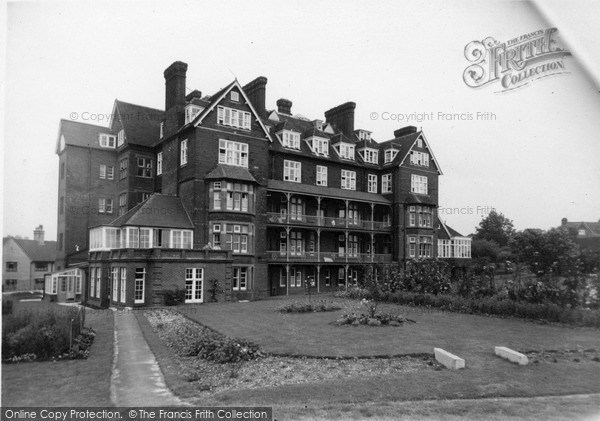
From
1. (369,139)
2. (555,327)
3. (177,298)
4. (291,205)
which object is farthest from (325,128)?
(555,327)

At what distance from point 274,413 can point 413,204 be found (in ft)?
111

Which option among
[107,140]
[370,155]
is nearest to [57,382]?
[107,140]

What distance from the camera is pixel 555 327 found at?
55.2 feet

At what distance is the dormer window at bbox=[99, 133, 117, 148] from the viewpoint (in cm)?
3450

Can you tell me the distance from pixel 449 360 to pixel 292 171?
26719mm

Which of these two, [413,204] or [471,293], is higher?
[413,204]

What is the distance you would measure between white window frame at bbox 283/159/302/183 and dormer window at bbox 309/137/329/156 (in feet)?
7.52

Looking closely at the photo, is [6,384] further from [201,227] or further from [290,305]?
[201,227]

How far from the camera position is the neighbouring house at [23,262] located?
12.4 metres

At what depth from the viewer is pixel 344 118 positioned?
43375 millimetres

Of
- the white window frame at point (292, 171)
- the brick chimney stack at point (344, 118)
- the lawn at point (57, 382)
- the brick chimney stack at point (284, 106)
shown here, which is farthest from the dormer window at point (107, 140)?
the lawn at point (57, 382)

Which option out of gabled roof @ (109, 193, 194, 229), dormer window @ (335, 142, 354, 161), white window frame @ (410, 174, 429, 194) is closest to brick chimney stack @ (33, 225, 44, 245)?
gabled roof @ (109, 193, 194, 229)

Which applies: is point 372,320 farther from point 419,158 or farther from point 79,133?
point 419,158

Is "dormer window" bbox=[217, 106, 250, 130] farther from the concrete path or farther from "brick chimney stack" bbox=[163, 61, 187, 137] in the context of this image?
the concrete path
